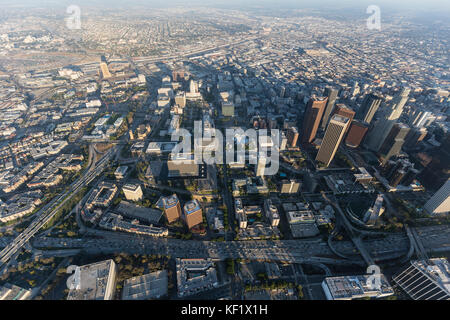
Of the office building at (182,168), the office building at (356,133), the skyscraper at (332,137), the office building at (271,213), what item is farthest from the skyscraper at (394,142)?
the office building at (182,168)

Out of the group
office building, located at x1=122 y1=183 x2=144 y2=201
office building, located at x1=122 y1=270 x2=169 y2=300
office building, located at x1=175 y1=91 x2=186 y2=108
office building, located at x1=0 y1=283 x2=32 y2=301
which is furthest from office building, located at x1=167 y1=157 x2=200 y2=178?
office building, located at x1=175 y1=91 x2=186 y2=108

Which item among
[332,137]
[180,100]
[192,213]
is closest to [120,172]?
[192,213]

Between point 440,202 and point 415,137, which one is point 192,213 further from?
A: point 415,137

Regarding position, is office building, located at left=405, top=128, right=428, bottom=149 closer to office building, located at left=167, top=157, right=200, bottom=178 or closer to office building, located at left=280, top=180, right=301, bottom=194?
office building, located at left=280, top=180, right=301, bottom=194

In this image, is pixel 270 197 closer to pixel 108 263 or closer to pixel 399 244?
pixel 399 244

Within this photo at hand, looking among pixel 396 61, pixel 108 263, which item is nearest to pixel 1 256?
pixel 108 263

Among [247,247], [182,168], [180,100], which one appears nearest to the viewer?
[247,247]

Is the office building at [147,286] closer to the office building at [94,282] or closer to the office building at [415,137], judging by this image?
the office building at [94,282]
